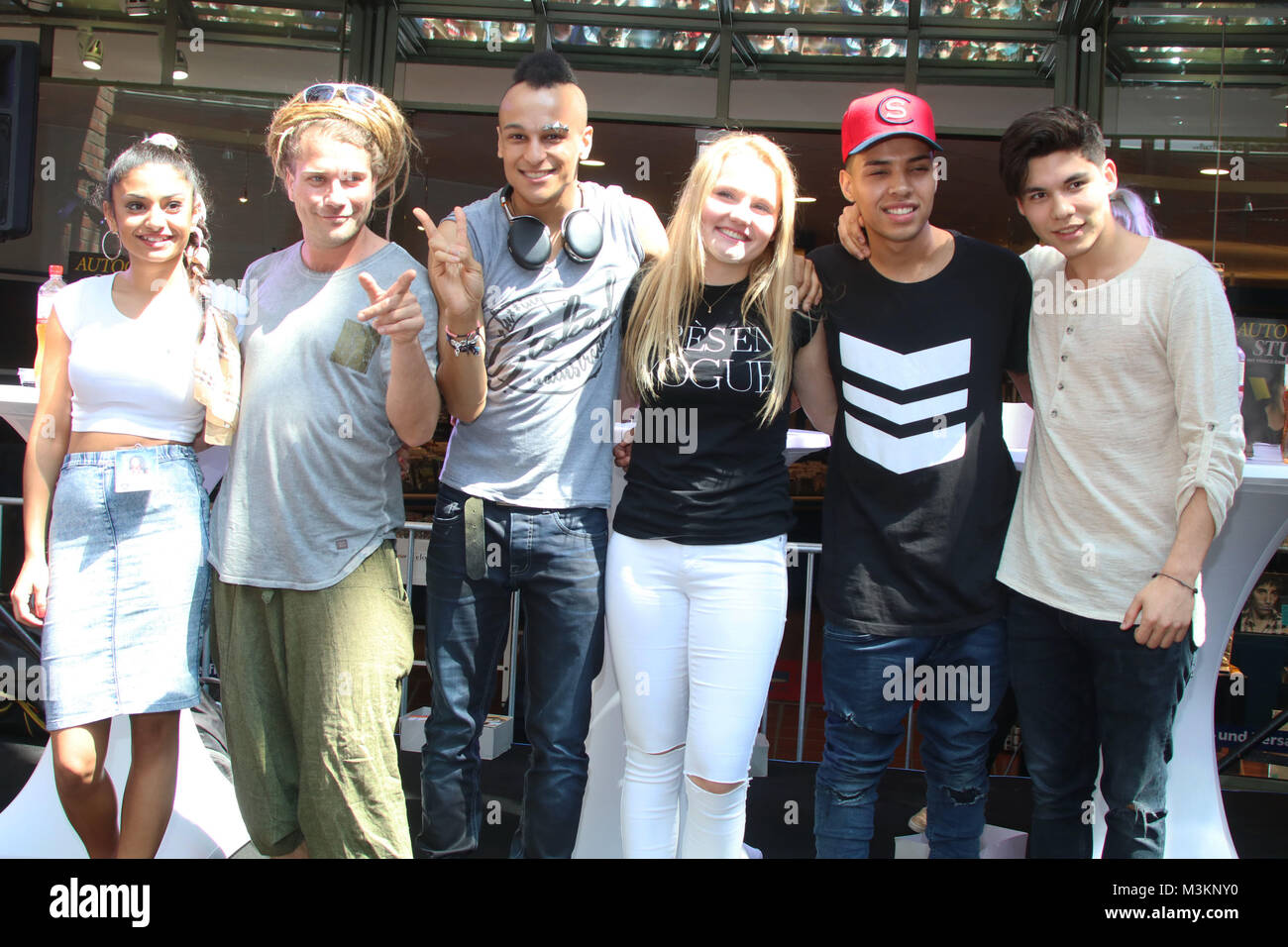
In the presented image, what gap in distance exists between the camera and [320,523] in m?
1.94

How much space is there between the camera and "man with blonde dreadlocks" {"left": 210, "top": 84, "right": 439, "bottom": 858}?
1931mm

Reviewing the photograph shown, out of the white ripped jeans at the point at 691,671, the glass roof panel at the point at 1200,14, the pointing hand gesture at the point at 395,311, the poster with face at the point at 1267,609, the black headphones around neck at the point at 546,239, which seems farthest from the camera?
the glass roof panel at the point at 1200,14

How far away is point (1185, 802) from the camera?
2.51 m

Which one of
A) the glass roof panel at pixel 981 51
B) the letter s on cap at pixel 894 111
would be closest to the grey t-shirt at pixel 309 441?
the letter s on cap at pixel 894 111

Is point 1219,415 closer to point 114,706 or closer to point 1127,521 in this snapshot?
point 1127,521

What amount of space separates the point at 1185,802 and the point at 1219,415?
1243 mm

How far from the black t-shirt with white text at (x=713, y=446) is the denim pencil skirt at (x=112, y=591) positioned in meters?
0.97

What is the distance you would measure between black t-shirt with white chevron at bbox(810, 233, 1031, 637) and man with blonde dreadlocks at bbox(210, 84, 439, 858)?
3.00 ft

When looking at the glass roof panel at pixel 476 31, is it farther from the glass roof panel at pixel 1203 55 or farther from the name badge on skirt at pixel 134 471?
the name badge on skirt at pixel 134 471

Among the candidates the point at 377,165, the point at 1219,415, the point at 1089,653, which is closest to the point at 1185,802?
the point at 1089,653

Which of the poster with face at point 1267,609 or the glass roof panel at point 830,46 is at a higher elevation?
the glass roof panel at point 830,46

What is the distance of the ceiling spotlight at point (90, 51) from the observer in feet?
19.2

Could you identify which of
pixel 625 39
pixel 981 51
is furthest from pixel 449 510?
pixel 981 51

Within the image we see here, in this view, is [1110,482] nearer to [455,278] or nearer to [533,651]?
[533,651]
